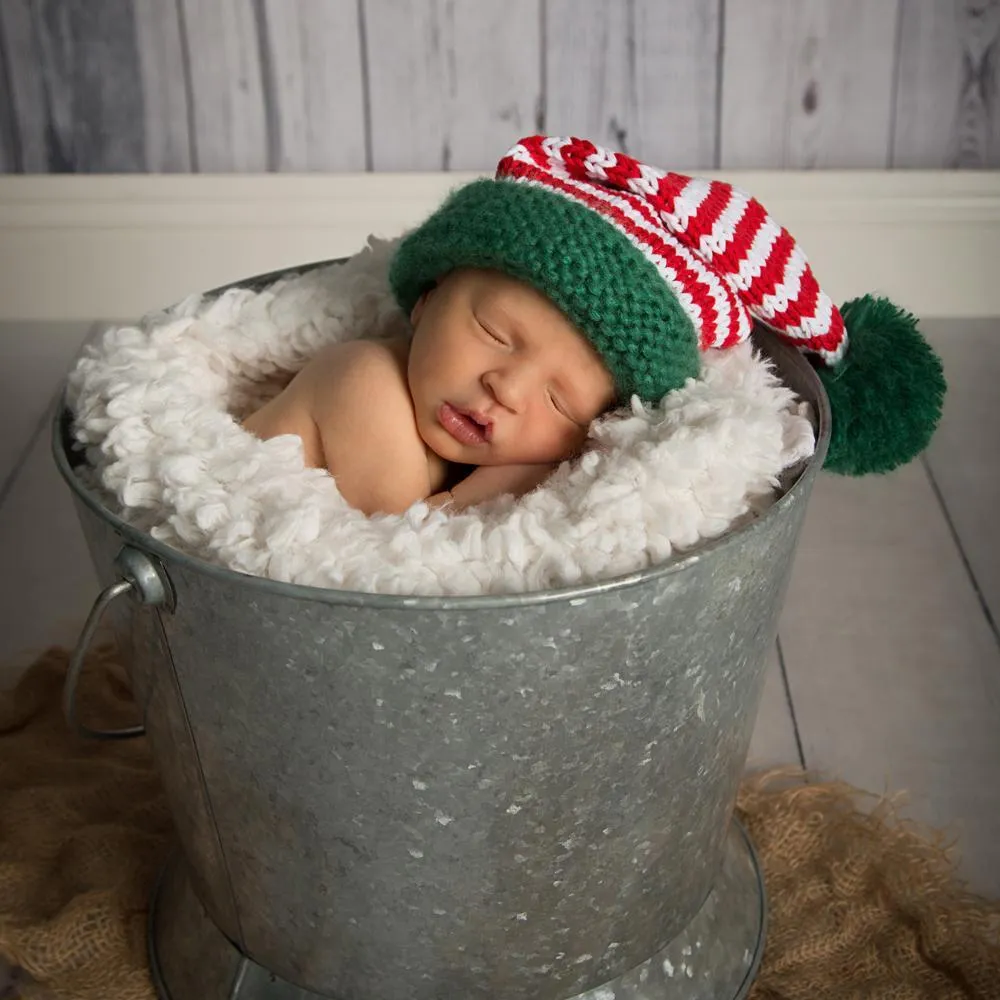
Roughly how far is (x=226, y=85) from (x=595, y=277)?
998mm

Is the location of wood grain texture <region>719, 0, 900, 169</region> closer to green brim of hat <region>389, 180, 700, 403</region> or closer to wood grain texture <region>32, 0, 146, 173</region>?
wood grain texture <region>32, 0, 146, 173</region>

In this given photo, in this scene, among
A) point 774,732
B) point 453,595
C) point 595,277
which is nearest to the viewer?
point 453,595

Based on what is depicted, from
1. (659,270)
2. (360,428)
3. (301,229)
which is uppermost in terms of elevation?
(659,270)

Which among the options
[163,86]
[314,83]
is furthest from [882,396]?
[163,86]

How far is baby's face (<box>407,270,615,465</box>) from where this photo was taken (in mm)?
867

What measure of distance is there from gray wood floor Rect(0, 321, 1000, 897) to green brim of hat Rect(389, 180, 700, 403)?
1.54ft

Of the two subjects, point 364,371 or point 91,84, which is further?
point 91,84

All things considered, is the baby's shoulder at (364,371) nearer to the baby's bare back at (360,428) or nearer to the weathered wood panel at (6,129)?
the baby's bare back at (360,428)

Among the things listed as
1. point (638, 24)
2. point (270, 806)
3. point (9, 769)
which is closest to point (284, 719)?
point (270, 806)

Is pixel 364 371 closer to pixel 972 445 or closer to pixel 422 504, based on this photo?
pixel 422 504

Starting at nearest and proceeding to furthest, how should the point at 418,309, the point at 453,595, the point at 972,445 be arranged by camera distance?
the point at 453,595 → the point at 418,309 → the point at 972,445

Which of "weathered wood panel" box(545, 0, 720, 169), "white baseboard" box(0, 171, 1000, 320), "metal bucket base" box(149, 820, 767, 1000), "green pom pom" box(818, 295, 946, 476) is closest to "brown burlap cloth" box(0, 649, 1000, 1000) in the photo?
"metal bucket base" box(149, 820, 767, 1000)

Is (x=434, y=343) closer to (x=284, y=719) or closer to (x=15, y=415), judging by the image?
(x=284, y=719)

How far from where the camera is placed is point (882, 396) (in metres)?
0.92
